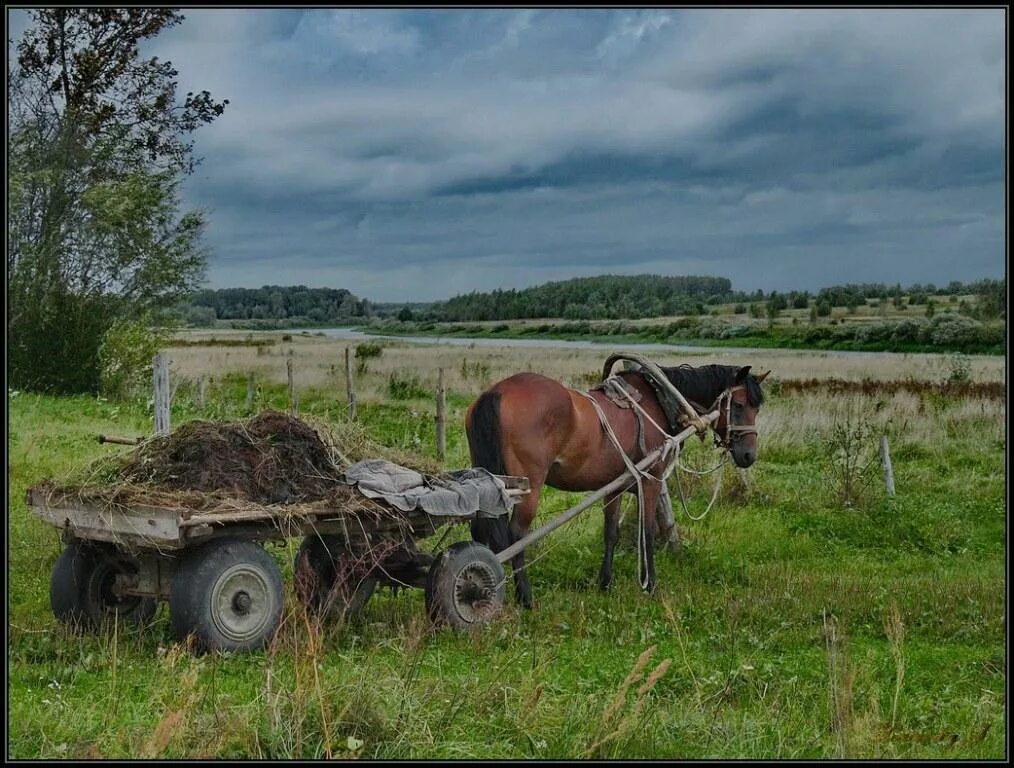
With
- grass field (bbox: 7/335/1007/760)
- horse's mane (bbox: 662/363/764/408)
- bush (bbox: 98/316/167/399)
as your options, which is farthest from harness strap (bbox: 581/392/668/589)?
bush (bbox: 98/316/167/399)

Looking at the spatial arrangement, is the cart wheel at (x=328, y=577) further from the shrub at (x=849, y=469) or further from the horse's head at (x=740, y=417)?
the shrub at (x=849, y=469)

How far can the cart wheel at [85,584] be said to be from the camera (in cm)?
745

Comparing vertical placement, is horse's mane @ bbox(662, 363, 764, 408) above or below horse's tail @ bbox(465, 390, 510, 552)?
above

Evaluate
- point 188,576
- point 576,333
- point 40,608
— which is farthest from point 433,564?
point 576,333

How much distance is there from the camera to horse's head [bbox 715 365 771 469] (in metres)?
10.7

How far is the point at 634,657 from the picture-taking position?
729cm

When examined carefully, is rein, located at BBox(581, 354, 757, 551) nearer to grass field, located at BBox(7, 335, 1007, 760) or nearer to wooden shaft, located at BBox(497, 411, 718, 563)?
wooden shaft, located at BBox(497, 411, 718, 563)

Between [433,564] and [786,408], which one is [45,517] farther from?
[786,408]

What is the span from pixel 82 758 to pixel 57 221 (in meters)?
26.3

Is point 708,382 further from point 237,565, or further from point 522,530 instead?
point 237,565

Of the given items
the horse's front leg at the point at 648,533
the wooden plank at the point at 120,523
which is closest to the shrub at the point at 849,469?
the horse's front leg at the point at 648,533

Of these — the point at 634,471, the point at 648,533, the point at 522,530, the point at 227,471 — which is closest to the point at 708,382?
the point at 634,471

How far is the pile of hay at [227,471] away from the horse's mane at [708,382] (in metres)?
4.08

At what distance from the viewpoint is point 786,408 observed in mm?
24016
